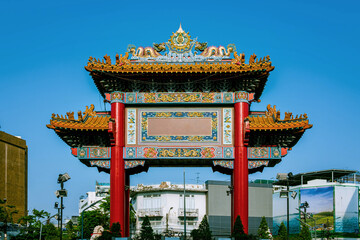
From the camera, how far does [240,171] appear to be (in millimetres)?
24359

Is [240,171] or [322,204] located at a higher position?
[240,171]

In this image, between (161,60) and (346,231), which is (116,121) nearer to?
(161,60)

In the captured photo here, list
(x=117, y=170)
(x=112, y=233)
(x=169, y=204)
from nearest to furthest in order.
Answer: (x=112, y=233), (x=117, y=170), (x=169, y=204)

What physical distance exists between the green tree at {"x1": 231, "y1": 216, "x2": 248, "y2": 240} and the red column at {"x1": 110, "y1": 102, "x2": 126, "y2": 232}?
5.02 metres

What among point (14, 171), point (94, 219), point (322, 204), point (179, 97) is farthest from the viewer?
point (322, 204)

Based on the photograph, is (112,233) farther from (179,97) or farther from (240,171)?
(179,97)

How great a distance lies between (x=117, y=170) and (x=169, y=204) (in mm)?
54723

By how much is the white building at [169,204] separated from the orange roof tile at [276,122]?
5281cm

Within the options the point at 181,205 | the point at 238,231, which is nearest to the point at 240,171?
the point at 238,231

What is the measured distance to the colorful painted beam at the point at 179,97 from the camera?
25062 mm

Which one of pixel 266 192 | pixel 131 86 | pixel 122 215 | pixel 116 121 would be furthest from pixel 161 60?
pixel 266 192

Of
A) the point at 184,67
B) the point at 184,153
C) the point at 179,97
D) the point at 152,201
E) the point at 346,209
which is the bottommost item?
the point at 346,209

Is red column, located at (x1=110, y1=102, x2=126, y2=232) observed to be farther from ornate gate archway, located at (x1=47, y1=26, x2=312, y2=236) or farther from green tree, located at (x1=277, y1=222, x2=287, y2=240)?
green tree, located at (x1=277, y1=222, x2=287, y2=240)

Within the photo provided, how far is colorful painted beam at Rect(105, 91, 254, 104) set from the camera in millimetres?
25062
